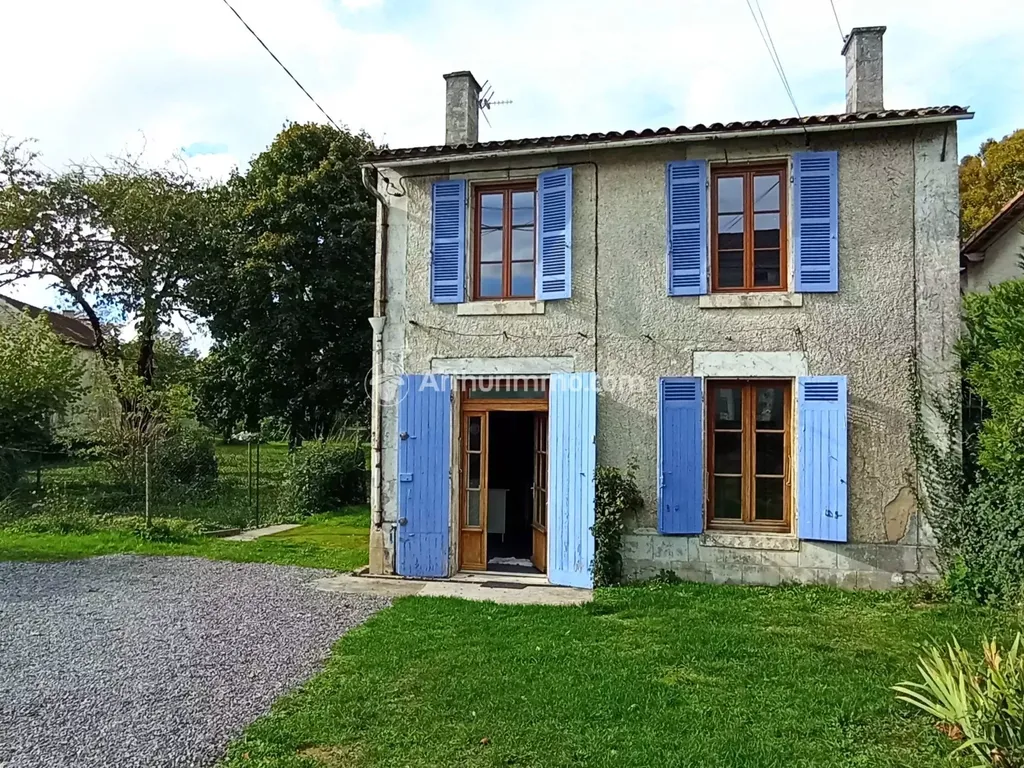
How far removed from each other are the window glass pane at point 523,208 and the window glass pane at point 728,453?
3.48 m

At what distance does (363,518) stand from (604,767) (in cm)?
1118

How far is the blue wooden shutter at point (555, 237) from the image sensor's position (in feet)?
28.9

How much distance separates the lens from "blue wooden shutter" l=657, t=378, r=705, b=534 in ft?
27.4

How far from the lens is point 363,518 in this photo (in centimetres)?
1463

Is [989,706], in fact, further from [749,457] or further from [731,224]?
[731,224]

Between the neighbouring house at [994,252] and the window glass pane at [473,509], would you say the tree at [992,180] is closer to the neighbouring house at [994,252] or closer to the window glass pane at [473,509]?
the neighbouring house at [994,252]

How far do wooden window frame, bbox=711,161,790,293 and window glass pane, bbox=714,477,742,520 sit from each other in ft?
7.21

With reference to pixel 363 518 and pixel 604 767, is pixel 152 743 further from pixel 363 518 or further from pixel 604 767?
pixel 363 518

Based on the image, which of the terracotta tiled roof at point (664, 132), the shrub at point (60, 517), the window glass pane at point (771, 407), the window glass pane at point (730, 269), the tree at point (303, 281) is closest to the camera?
the terracotta tiled roof at point (664, 132)

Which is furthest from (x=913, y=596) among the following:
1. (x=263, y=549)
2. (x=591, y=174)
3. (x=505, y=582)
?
(x=263, y=549)

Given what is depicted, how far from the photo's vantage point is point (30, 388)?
1394 centimetres

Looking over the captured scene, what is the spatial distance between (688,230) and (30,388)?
12.5 meters

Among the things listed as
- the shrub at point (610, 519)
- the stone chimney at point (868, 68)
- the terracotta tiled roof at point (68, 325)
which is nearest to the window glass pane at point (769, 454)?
the shrub at point (610, 519)

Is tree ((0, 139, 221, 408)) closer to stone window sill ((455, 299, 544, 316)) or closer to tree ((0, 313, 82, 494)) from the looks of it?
tree ((0, 313, 82, 494))
